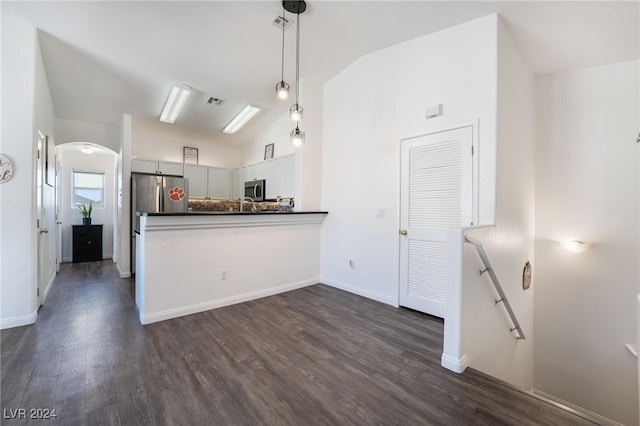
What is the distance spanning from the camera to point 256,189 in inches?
238

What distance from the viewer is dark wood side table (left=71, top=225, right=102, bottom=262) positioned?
6.25 m

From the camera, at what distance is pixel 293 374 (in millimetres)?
2062

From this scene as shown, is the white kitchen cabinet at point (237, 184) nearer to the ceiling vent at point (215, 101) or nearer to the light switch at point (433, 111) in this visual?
the ceiling vent at point (215, 101)

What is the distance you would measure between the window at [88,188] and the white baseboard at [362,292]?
629 cm

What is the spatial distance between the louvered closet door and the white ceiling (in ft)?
4.34

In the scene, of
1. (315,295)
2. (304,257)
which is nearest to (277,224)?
(304,257)

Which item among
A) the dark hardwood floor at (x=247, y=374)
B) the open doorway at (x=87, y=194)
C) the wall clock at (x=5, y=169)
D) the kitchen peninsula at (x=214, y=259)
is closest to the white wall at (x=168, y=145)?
the open doorway at (x=87, y=194)

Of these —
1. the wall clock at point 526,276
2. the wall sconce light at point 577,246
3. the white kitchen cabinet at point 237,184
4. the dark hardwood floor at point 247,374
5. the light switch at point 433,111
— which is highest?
the light switch at point 433,111

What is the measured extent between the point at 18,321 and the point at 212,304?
6.22 feet

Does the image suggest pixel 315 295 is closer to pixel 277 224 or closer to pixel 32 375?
pixel 277 224

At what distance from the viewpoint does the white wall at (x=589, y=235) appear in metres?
3.34

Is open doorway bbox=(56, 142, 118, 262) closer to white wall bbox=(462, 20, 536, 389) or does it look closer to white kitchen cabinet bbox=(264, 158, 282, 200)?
white kitchen cabinet bbox=(264, 158, 282, 200)

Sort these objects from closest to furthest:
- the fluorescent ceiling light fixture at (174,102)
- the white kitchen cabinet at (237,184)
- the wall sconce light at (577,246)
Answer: the wall sconce light at (577,246) → the fluorescent ceiling light fixture at (174,102) → the white kitchen cabinet at (237,184)

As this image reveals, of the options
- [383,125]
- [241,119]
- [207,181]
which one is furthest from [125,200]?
[383,125]
